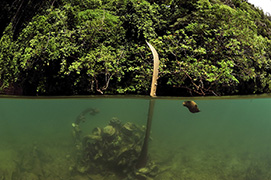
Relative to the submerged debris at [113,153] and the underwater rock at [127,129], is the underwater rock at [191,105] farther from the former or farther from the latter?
the underwater rock at [127,129]

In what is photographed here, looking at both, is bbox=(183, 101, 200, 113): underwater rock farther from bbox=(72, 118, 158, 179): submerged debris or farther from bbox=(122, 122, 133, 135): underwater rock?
bbox=(122, 122, 133, 135): underwater rock

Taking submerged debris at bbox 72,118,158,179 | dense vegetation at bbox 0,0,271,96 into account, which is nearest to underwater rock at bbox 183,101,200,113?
dense vegetation at bbox 0,0,271,96

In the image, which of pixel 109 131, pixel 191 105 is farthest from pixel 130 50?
pixel 191 105

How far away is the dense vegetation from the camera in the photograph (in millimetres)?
6840

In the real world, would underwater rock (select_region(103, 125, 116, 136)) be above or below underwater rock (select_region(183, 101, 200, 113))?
below

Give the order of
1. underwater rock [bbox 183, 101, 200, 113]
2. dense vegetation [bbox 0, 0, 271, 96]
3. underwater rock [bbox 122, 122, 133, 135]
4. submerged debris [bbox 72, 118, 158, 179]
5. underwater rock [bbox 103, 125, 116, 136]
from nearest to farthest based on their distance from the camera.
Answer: dense vegetation [bbox 0, 0, 271, 96] → submerged debris [bbox 72, 118, 158, 179] → underwater rock [bbox 103, 125, 116, 136] → underwater rock [bbox 122, 122, 133, 135] → underwater rock [bbox 183, 101, 200, 113]

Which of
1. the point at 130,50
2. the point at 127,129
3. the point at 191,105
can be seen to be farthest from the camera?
the point at 191,105

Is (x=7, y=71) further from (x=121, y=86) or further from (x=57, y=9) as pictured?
(x=121, y=86)

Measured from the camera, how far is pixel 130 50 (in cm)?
727

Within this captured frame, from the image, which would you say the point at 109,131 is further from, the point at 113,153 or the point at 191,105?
the point at 191,105

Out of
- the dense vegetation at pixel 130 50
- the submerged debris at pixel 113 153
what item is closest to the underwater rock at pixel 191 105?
the dense vegetation at pixel 130 50

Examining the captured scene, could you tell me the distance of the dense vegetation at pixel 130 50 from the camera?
684 cm

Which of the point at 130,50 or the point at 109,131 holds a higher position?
the point at 130,50

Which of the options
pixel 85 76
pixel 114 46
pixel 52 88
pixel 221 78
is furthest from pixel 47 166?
pixel 221 78
